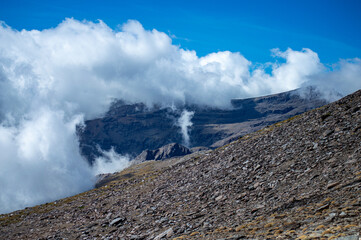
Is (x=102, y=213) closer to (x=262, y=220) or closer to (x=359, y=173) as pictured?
(x=262, y=220)

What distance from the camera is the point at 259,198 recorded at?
96.0 feet

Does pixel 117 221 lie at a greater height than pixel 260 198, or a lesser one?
lesser

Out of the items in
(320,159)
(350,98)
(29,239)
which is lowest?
(29,239)

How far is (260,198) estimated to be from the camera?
29109mm

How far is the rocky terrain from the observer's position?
2038 centimetres

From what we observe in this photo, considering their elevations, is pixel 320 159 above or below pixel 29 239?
above

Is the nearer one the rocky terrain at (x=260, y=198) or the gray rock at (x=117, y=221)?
the rocky terrain at (x=260, y=198)

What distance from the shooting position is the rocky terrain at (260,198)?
20375mm

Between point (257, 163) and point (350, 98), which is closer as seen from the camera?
point (257, 163)

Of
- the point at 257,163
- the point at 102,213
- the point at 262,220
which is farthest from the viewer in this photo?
the point at 102,213

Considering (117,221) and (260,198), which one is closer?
(260,198)

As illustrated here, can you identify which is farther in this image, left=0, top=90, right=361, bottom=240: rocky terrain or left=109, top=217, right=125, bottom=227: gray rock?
left=109, top=217, right=125, bottom=227: gray rock

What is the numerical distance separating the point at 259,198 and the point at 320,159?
8.99 meters

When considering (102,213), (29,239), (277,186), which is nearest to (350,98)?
(277,186)
